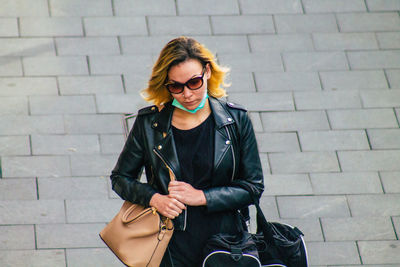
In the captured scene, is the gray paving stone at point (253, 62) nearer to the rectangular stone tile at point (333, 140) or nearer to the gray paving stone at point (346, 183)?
the rectangular stone tile at point (333, 140)

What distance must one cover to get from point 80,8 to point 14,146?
6.93 feet

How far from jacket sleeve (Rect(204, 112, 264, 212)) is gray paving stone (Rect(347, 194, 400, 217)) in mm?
2506

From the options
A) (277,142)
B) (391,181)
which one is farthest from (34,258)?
(391,181)

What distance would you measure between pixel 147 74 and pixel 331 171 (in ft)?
6.90

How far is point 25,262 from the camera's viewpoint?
18.8 feet

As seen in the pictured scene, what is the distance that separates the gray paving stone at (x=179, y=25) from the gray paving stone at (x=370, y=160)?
2.16 meters

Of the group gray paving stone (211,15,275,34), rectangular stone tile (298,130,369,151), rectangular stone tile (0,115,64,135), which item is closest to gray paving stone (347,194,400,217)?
rectangular stone tile (298,130,369,151)

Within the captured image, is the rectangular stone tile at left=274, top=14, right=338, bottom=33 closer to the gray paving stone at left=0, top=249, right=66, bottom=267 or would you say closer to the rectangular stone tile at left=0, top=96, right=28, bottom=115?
the rectangular stone tile at left=0, top=96, right=28, bottom=115

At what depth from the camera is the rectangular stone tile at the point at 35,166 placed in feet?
21.1

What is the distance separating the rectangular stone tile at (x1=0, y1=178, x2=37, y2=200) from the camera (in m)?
6.25

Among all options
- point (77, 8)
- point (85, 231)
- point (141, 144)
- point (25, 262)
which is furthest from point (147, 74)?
point (141, 144)

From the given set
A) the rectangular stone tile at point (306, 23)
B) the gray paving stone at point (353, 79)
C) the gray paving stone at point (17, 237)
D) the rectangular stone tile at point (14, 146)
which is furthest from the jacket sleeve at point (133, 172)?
the rectangular stone tile at point (306, 23)

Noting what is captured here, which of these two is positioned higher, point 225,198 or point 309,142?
point 309,142

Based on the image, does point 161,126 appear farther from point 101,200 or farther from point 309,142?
point 309,142
